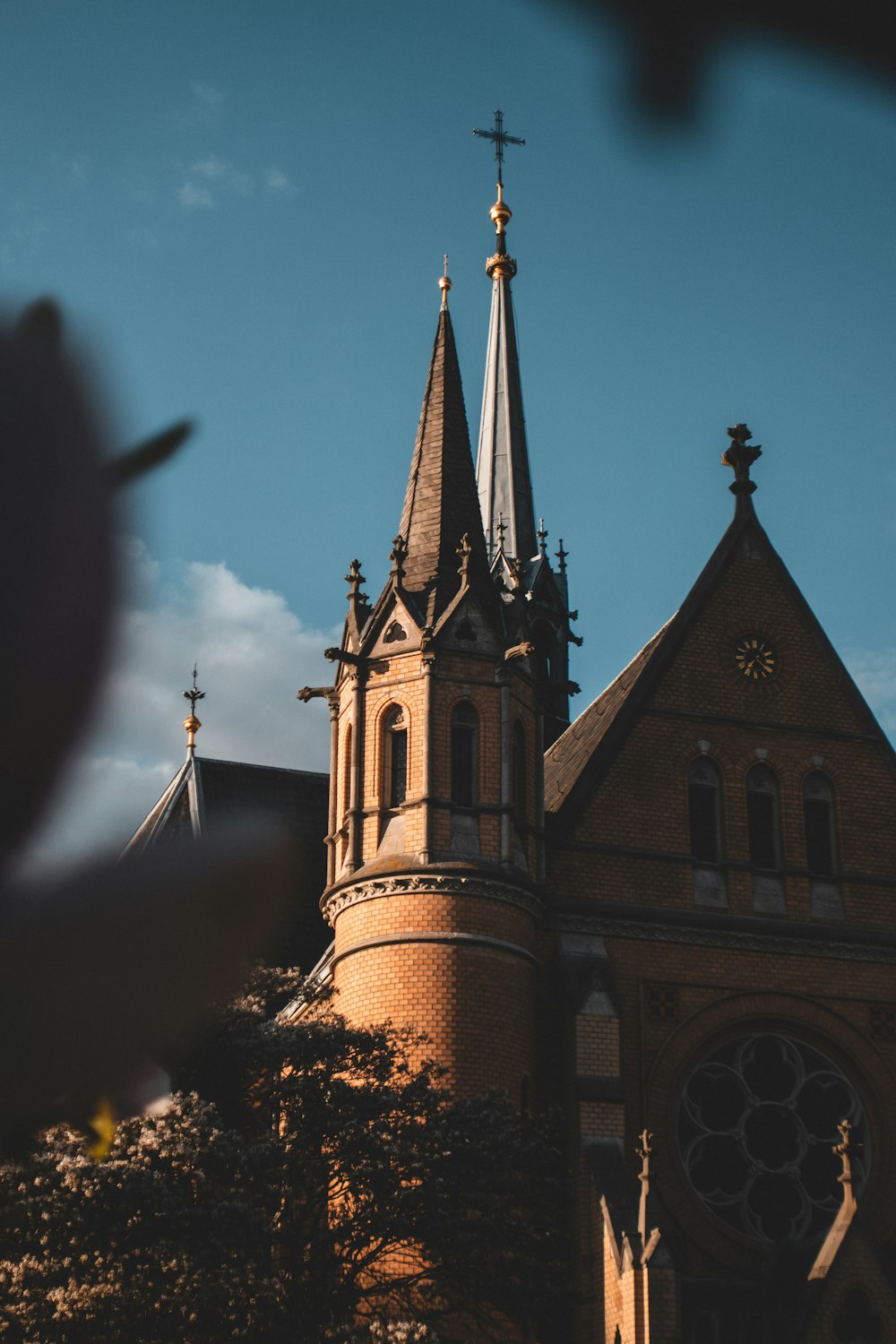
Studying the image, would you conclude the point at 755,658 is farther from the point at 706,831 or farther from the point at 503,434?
the point at 503,434

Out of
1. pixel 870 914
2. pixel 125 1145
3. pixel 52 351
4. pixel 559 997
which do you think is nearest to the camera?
pixel 52 351

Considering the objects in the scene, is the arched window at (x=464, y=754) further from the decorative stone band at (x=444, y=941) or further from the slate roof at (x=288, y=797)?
the slate roof at (x=288, y=797)

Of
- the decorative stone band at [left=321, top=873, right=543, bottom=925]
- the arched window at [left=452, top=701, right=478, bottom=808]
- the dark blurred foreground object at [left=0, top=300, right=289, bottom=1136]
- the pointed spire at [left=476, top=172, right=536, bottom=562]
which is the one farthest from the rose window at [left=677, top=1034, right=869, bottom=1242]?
the pointed spire at [left=476, top=172, right=536, bottom=562]

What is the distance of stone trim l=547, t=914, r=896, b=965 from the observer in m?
24.2

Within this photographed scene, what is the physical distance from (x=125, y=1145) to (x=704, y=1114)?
9.37 meters

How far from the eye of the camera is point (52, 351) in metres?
1.43

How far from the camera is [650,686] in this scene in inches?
1026

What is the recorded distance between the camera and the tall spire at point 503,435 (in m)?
49.6

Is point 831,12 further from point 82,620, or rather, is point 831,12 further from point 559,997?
point 559,997

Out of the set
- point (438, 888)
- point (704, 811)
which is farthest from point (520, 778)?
point (704, 811)

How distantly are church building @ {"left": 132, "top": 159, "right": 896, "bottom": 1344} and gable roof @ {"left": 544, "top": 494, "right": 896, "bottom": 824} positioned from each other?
6 cm

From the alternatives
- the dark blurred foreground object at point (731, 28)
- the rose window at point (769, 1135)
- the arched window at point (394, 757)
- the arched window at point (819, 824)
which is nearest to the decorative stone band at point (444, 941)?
the arched window at point (394, 757)

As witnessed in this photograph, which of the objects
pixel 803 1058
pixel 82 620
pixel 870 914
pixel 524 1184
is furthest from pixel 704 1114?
pixel 82 620

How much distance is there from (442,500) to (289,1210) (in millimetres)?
12177
